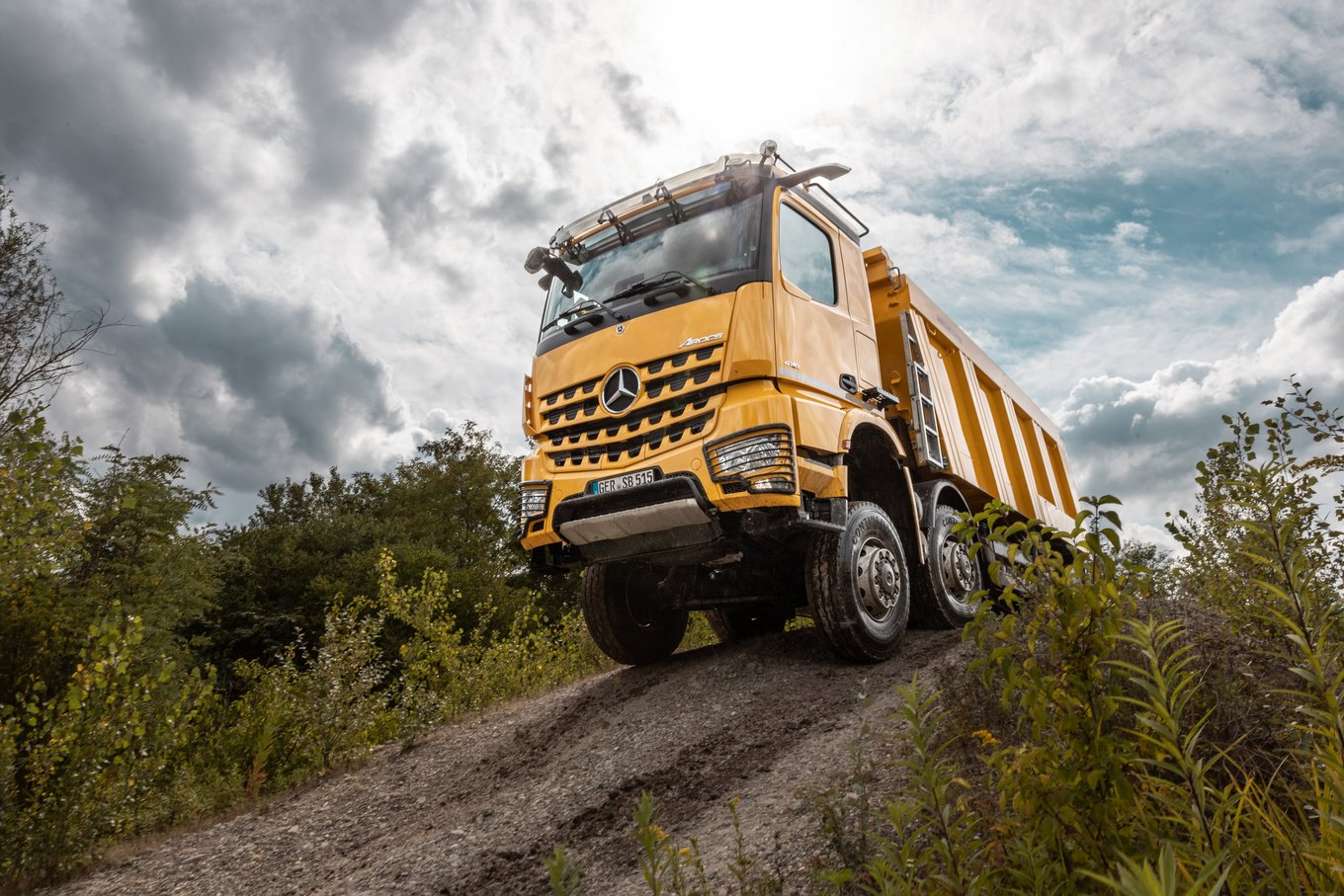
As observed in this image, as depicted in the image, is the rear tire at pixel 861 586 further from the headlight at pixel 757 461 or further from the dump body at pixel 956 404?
the dump body at pixel 956 404

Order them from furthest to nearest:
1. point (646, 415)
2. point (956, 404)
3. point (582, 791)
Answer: point (956, 404), point (646, 415), point (582, 791)

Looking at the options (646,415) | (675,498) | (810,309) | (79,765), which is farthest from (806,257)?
(79,765)

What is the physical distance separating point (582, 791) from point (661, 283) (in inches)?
124

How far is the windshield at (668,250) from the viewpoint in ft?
18.0

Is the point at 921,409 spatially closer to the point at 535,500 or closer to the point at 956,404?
the point at 956,404

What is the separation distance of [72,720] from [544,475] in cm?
297

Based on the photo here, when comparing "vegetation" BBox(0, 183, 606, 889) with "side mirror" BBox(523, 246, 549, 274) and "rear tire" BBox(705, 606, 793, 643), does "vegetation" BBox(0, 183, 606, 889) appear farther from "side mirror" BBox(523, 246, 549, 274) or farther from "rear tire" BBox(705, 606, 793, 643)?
"side mirror" BBox(523, 246, 549, 274)

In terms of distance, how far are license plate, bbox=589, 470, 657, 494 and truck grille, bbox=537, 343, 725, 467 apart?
0.49 feet

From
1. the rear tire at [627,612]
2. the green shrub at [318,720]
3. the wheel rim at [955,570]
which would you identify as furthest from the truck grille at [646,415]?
the wheel rim at [955,570]

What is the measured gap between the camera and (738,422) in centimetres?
473

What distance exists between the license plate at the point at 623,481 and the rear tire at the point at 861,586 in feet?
4.03

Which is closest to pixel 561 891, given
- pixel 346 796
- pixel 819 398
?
pixel 819 398

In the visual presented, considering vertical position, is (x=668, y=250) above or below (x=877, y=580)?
above

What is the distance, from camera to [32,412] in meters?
5.21
